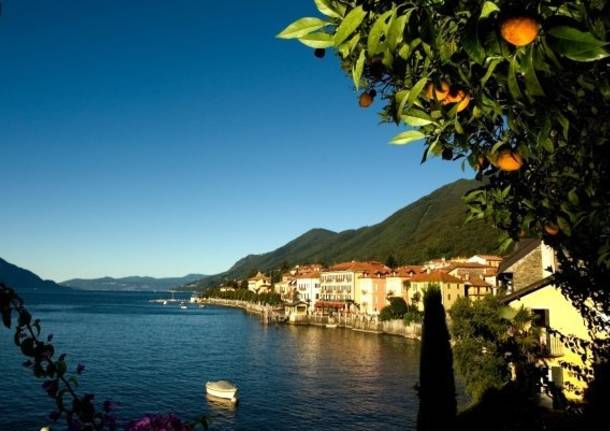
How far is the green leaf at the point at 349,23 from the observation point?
1400 mm

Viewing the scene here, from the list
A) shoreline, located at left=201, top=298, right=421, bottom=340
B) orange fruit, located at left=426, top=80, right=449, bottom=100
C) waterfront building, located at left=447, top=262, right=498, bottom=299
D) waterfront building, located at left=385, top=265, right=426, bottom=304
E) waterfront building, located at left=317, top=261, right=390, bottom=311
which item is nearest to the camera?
orange fruit, located at left=426, top=80, right=449, bottom=100

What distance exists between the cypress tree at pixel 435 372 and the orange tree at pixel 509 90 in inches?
654

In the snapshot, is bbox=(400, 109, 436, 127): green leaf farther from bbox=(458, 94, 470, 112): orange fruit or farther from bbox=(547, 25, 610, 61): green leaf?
→ bbox=(547, 25, 610, 61): green leaf

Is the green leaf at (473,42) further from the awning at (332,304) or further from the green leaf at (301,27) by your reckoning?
the awning at (332,304)

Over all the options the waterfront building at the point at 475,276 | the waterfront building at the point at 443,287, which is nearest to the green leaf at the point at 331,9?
the waterfront building at the point at 443,287

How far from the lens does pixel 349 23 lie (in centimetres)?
142

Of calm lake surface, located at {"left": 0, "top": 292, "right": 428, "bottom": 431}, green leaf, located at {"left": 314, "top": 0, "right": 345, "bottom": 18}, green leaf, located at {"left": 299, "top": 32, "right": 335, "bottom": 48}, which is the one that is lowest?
calm lake surface, located at {"left": 0, "top": 292, "right": 428, "bottom": 431}

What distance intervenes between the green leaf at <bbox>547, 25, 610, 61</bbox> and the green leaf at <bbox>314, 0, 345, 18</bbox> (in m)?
0.79

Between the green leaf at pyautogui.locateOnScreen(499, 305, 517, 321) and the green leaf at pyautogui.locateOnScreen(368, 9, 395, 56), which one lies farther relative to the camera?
the green leaf at pyautogui.locateOnScreen(499, 305, 517, 321)

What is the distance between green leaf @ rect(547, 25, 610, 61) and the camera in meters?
1.09

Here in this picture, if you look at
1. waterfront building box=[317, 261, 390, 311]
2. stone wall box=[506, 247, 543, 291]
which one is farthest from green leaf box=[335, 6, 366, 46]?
waterfront building box=[317, 261, 390, 311]

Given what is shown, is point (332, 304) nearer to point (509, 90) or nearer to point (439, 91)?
point (439, 91)

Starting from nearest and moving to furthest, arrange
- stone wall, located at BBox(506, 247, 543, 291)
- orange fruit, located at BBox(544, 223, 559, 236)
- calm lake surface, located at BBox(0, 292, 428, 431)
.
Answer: orange fruit, located at BBox(544, 223, 559, 236)
stone wall, located at BBox(506, 247, 543, 291)
calm lake surface, located at BBox(0, 292, 428, 431)

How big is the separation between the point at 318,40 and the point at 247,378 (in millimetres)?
53405
